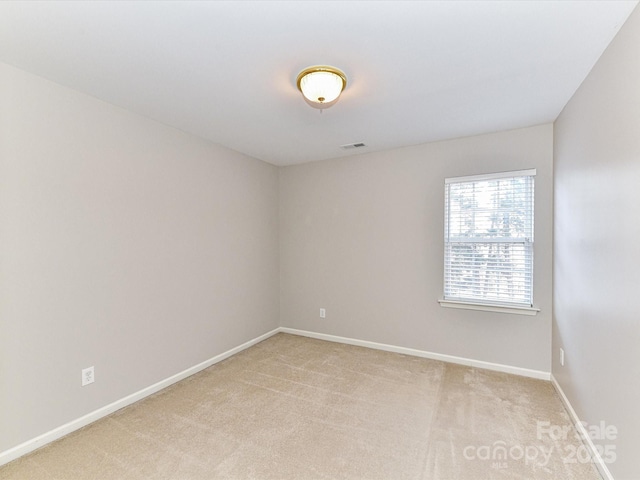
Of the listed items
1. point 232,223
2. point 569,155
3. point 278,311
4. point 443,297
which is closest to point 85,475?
point 232,223

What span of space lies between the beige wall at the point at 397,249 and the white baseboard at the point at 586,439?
561 mm

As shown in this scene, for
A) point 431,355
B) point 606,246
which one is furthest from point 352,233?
→ point 606,246

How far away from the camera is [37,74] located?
6.61 ft

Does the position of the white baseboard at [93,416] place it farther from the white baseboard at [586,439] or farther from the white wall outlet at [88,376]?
the white baseboard at [586,439]

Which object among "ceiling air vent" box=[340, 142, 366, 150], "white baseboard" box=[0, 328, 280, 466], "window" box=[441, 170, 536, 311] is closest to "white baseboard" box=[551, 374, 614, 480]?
"window" box=[441, 170, 536, 311]

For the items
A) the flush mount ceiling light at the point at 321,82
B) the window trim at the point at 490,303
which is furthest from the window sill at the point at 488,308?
the flush mount ceiling light at the point at 321,82

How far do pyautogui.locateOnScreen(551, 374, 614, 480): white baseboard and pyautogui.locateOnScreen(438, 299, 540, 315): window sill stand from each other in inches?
26.7

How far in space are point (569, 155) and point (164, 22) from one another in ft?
9.81

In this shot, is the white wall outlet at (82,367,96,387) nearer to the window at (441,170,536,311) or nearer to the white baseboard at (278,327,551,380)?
the white baseboard at (278,327,551,380)

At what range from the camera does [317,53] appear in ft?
5.86

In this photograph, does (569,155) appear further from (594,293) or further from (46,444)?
(46,444)

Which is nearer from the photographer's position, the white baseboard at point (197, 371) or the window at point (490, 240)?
the white baseboard at point (197, 371)

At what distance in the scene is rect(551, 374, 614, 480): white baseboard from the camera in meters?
1.69

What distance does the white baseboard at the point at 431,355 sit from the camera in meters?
2.99
